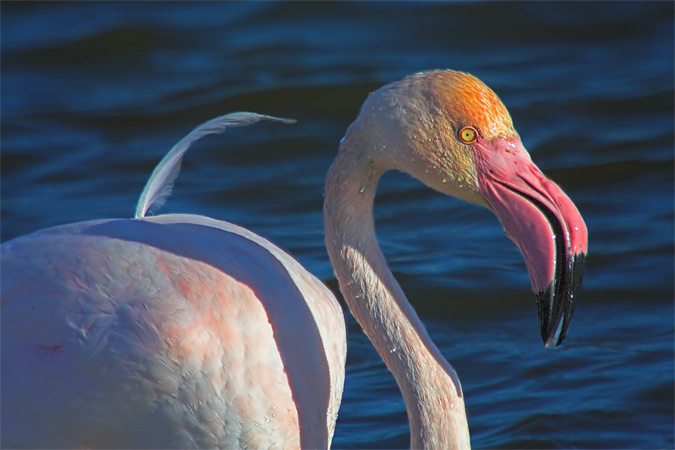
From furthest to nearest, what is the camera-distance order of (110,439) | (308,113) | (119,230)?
(308,113)
(119,230)
(110,439)

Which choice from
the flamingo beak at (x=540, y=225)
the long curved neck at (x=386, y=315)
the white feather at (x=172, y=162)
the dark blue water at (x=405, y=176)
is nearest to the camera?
the flamingo beak at (x=540, y=225)

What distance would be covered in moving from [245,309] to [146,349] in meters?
0.38

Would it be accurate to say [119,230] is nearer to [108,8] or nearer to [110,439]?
[110,439]

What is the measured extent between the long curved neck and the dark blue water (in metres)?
1.25

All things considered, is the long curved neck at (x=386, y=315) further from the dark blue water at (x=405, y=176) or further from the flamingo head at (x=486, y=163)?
the dark blue water at (x=405, y=176)

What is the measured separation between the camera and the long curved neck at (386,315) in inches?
145

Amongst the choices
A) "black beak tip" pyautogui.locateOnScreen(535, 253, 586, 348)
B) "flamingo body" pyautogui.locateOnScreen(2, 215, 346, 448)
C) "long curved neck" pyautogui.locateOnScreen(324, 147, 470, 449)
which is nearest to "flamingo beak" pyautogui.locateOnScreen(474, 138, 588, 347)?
"black beak tip" pyautogui.locateOnScreen(535, 253, 586, 348)

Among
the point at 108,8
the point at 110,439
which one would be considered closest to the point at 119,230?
the point at 110,439

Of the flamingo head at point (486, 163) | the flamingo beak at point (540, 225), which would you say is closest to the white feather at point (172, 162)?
the flamingo head at point (486, 163)

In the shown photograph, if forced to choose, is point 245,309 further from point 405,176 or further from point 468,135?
point 405,176

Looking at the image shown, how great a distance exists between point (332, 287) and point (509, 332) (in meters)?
1.15

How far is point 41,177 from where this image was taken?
8.12 m

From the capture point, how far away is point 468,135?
351 centimetres

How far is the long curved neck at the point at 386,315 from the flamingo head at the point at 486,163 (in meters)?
0.20
